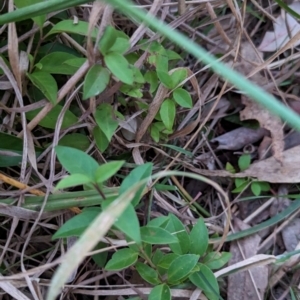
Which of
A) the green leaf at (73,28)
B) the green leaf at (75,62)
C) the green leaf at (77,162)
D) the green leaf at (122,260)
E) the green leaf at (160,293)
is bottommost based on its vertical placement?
the green leaf at (160,293)

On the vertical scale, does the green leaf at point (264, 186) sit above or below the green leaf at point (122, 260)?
above

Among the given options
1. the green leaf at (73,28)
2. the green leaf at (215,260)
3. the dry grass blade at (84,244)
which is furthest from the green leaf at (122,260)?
the green leaf at (73,28)

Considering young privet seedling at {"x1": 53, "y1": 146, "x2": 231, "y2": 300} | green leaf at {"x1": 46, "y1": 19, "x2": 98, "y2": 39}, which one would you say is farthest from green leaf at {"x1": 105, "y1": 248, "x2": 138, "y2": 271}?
green leaf at {"x1": 46, "y1": 19, "x2": 98, "y2": 39}

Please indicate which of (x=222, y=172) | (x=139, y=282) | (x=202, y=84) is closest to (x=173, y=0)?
(x=202, y=84)

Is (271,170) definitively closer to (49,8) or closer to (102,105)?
(102,105)

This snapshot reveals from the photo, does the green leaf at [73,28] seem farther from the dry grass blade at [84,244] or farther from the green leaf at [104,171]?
the dry grass blade at [84,244]

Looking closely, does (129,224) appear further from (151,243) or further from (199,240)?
(199,240)
